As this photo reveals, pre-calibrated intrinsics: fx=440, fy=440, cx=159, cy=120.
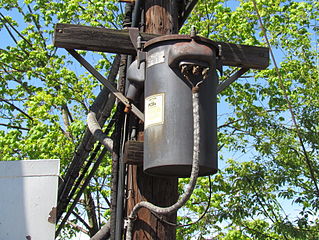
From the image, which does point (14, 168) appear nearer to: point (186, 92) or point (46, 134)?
point (186, 92)

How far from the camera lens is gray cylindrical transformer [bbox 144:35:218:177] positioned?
2314 mm

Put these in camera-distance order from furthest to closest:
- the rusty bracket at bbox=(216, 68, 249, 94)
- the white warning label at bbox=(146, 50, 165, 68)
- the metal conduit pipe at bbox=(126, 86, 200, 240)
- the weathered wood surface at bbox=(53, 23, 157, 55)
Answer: the rusty bracket at bbox=(216, 68, 249, 94) → the weathered wood surface at bbox=(53, 23, 157, 55) → the white warning label at bbox=(146, 50, 165, 68) → the metal conduit pipe at bbox=(126, 86, 200, 240)

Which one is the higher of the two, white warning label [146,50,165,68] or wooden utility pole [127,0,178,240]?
white warning label [146,50,165,68]

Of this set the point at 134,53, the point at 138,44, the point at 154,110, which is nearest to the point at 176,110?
the point at 154,110

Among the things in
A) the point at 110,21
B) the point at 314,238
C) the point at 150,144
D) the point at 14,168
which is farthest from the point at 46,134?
the point at 150,144

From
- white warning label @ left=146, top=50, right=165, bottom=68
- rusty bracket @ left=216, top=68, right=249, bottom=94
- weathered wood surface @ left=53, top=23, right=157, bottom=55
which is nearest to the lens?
white warning label @ left=146, top=50, right=165, bottom=68

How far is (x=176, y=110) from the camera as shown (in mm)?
2348

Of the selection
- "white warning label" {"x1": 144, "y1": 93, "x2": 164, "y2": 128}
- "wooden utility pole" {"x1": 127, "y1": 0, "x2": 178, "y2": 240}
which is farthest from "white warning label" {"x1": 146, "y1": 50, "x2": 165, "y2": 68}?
"wooden utility pole" {"x1": 127, "y1": 0, "x2": 178, "y2": 240}

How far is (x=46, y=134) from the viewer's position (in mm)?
10594

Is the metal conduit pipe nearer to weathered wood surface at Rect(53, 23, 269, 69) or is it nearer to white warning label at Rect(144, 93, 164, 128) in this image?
white warning label at Rect(144, 93, 164, 128)

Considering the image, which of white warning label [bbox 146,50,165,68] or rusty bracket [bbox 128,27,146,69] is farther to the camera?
rusty bracket [bbox 128,27,146,69]

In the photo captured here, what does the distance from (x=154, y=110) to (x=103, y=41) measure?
0.77 metres

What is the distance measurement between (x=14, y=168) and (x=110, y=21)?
901 centimetres

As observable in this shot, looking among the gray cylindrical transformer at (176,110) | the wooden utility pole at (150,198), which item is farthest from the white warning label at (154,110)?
the wooden utility pole at (150,198)
